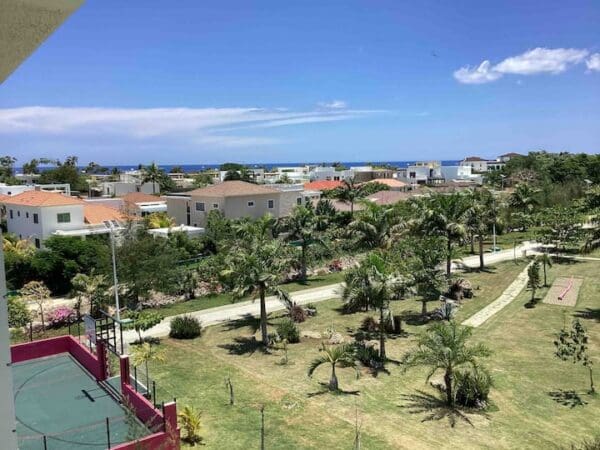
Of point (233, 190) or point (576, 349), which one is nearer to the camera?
point (576, 349)

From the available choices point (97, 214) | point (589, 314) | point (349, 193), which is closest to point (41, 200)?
point (97, 214)

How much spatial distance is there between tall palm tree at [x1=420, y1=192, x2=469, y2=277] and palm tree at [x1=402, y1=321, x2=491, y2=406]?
15.7 m

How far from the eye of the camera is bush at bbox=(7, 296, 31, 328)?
23.1 meters

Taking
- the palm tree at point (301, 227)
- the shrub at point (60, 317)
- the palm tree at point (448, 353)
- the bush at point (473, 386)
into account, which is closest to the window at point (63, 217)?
the shrub at point (60, 317)

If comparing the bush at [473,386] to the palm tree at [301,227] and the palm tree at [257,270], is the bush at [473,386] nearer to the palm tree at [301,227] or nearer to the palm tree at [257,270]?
the palm tree at [257,270]

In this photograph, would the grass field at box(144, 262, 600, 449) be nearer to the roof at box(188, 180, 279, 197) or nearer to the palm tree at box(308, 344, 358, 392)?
the palm tree at box(308, 344, 358, 392)

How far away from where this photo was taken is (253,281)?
21.8m

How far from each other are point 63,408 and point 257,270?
8.93 meters

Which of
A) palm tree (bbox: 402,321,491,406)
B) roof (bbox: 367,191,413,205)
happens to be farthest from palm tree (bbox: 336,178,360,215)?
palm tree (bbox: 402,321,491,406)

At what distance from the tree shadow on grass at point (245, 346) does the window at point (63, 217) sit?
24714mm

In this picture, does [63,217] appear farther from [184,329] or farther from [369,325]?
[369,325]

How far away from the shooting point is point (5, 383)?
3.95 metres

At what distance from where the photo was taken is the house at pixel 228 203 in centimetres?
4763

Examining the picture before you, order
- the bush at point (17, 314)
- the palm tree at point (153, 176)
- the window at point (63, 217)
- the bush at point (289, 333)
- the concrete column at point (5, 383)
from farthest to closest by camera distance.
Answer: the palm tree at point (153, 176), the window at point (63, 217), the bush at point (289, 333), the bush at point (17, 314), the concrete column at point (5, 383)
